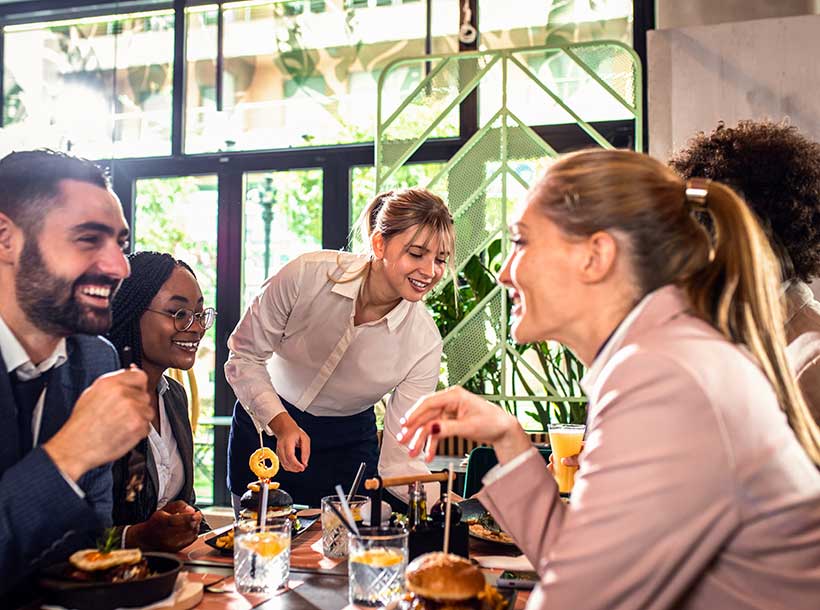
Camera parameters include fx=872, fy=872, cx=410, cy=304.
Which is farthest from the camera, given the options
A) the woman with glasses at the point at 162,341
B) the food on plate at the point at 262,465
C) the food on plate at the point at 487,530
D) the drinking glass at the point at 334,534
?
the woman with glasses at the point at 162,341

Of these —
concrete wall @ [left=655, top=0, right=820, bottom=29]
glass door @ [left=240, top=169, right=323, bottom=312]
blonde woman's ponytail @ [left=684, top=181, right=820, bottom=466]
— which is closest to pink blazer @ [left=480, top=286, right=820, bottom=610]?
blonde woman's ponytail @ [left=684, top=181, right=820, bottom=466]

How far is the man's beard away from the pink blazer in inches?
40.1

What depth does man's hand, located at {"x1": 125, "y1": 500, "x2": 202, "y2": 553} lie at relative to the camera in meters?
1.90

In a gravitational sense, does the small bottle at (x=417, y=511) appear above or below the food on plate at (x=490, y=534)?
above

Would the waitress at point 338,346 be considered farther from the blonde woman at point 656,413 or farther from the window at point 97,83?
the window at point 97,83

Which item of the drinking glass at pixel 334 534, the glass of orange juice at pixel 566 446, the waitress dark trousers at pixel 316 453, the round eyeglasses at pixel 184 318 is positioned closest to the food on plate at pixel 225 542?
the drinking glass at pixel 334 534

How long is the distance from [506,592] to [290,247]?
3.98 m

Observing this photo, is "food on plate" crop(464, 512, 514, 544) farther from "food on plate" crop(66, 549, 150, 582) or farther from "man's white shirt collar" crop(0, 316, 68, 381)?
"man's white shirt collar" crop(0, 316, 68, 381)

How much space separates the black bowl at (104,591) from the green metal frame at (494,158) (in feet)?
8.86

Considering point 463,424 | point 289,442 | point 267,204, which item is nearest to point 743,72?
point 289,442

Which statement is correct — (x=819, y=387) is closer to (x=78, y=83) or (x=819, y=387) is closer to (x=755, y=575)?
(x=755, y=575)

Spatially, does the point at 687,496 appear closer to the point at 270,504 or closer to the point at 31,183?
the point at 270,504

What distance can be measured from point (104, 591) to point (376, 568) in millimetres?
445

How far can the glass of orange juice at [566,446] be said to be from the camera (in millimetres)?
2275
